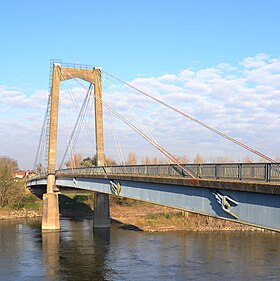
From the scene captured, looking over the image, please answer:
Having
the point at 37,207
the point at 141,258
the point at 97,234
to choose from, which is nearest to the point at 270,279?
the point at 141,258

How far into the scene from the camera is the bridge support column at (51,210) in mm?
53062

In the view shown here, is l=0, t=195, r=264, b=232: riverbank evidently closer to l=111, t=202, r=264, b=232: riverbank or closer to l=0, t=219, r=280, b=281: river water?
l=111, t=202, r=264, b=232: riverbank

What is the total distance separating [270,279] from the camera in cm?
2583

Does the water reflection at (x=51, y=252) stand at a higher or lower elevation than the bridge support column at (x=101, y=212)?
lower

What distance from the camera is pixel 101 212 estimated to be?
55688 millimetres

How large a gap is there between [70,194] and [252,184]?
238 feet

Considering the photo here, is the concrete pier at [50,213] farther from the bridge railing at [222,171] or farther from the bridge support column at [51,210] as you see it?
the bridge railing at [222,171]

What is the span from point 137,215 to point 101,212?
7.78 meters

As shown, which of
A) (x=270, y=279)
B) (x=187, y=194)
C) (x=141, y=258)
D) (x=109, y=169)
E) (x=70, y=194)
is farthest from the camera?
(x=70, y=194)

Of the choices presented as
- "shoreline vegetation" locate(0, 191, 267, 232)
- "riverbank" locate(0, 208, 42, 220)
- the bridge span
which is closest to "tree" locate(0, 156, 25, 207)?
"shoreline vegetation" locate(0, 191, 267, 232)

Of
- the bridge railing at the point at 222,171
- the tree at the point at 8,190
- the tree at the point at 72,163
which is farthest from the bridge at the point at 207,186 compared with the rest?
the tree at the point at 8,190

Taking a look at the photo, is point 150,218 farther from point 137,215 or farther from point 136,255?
point 136,255

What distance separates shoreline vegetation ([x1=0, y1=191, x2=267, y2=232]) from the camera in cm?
5141

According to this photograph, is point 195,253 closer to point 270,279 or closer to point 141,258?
point 141,258
